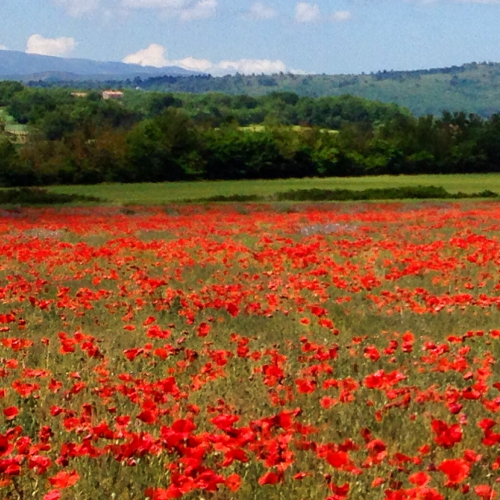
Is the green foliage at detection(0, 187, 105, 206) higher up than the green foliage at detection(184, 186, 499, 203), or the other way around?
the green foliage at detection(184, 186, 499, 203)

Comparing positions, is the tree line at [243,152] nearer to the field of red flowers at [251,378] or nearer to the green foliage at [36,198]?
the green foliage at [36,198]

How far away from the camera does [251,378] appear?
5.92 meters

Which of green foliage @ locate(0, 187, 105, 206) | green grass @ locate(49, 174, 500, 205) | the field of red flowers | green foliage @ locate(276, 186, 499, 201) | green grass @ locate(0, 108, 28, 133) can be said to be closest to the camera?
the field of red flowers

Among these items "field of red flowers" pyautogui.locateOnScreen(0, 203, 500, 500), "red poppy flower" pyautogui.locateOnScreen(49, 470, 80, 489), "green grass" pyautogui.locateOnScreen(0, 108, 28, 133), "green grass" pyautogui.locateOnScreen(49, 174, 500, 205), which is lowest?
"green grass" pyautogui.locateOnScreen(49, 174, 500, 205)

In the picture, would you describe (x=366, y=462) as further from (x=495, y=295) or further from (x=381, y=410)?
(x=495, y=295)

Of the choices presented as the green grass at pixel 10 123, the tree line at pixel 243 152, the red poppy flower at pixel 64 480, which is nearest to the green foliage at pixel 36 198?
the tree line at pixel 243 152

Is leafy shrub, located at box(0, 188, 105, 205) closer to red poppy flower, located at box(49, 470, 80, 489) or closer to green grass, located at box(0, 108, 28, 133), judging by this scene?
red poppy flower, located at box(49, 470, 80, 489)

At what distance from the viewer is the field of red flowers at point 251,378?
3.93m

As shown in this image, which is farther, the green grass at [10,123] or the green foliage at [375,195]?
the green grass at [10,123]

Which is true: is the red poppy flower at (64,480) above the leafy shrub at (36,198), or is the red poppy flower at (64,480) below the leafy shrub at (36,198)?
above

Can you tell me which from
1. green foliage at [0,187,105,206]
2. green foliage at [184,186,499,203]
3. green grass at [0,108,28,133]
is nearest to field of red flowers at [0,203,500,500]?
green foliage at [0,187,105,206]

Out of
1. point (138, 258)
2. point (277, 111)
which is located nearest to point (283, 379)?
point (138, 258)

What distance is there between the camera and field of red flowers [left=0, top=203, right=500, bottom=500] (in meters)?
3.93

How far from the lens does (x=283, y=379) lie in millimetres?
5652
